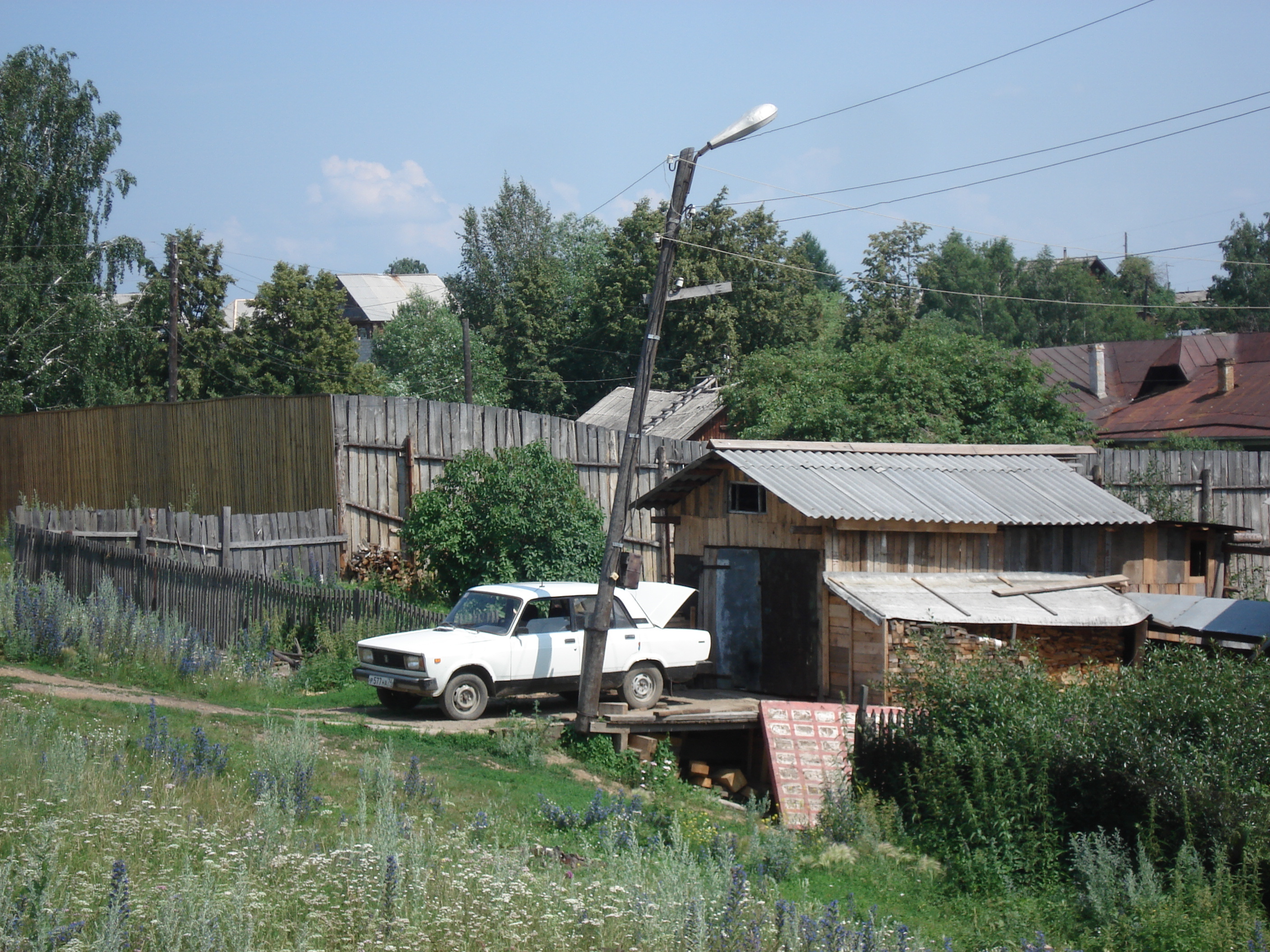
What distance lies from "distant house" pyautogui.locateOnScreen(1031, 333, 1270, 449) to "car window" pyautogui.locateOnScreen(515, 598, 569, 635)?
2221 cm

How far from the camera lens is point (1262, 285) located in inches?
2398

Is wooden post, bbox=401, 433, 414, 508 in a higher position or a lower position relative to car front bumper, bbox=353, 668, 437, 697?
higher

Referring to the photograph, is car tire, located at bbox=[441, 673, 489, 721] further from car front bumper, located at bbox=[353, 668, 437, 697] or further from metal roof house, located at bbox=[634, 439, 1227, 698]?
metal roof house, located at bbox=[634, 439, 1227, 698]

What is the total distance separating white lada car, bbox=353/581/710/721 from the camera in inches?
527

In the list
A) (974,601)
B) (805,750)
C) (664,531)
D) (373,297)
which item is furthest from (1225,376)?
(373,297)

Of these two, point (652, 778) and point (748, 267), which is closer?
point (652, 778)

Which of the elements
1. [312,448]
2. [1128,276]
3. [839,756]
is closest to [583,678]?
[839,756]

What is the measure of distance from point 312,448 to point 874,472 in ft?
32.6

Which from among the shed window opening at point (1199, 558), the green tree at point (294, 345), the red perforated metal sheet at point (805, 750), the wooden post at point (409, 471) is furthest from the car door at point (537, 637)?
the green tree at point (294, 345)

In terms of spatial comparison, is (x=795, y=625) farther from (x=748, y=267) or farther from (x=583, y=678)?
(x=748, y=267)

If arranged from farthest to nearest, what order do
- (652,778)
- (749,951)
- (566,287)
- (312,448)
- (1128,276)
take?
(1128,276)
(566,287)
(312,448)
(652,778)
(749,951)

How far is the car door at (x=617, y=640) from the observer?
14320mm

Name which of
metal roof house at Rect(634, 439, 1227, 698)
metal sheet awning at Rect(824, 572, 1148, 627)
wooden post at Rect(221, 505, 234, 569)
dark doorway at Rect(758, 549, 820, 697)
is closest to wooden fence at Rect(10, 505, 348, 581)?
wooden post at Rect(221, 505, 234, 569)

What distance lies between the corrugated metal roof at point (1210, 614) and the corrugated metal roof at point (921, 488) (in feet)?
4.26
